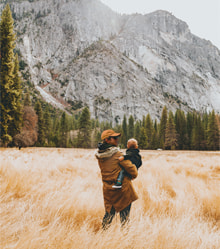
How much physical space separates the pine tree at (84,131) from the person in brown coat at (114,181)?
2118 inches

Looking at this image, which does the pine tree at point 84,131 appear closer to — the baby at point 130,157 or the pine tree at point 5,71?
the pine tree at point 5,71

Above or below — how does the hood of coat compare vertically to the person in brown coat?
above

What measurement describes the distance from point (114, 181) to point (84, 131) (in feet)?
179

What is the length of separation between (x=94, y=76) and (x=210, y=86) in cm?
13516

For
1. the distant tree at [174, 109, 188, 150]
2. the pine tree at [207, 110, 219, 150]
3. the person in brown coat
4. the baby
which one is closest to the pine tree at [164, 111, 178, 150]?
the distant tree at [174, 109, 188, 150]

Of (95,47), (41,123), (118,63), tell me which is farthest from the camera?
(95,47)

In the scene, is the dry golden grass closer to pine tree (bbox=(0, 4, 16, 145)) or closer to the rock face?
pine tree (bbox=(0, 4, 16, 145))

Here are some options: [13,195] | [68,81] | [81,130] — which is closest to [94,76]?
[68,81]

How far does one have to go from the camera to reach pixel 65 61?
193 meters

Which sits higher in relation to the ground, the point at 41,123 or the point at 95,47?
the point at 95,47

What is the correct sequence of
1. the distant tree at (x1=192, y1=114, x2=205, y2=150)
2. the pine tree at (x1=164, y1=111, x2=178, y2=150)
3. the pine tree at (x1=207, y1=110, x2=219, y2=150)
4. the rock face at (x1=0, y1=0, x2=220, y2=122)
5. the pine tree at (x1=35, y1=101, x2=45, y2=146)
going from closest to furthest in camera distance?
1. the pine tree at (x1=35, y1=101, x2=45, y2=146)
2. the pine tree at (x1=207, y1=110, x2=219, y2=150)
3. the distant tree at (x1=192, y1=114, x2=205, y2=150)
4. the pine tree at (x1=164, y1=111, x2=178, y2=150)
5. the rock face at (x1=0, y1=0, x2=220, y2=122)

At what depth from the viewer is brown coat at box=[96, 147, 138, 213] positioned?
7.80ft

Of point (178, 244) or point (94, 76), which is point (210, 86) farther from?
point (178, 244)

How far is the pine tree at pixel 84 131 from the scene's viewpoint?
182 ft
